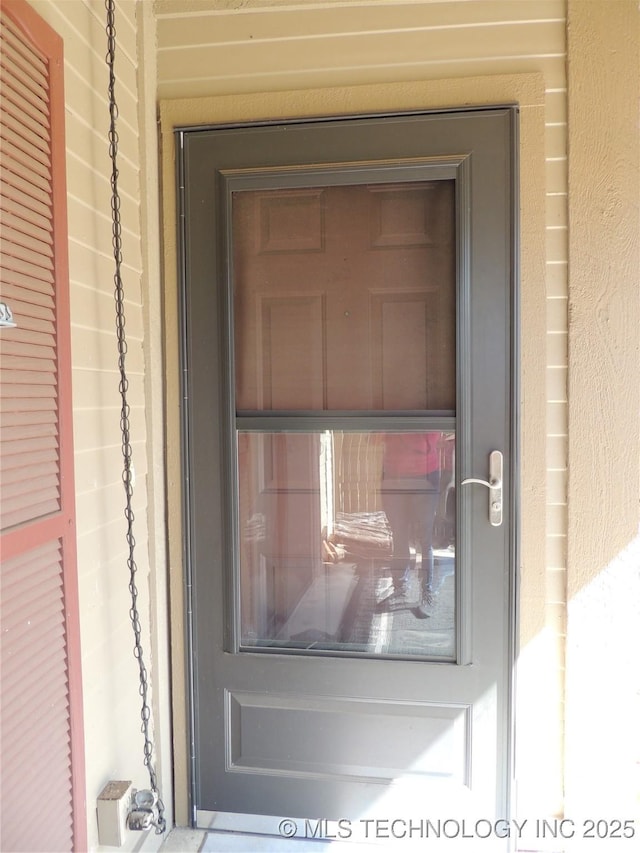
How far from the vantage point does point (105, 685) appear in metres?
1.57

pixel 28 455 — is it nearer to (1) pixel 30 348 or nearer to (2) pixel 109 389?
(1) pixel 30 348

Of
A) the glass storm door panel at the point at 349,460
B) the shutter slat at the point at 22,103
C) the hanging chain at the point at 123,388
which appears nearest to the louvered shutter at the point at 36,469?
the shutter slat at the point at 22,103

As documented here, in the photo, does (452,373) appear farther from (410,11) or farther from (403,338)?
(410,11)

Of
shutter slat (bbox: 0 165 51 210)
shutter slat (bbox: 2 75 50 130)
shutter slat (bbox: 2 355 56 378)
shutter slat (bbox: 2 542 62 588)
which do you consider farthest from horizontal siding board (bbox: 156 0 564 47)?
shutter slat (bbox: 2 542 62 588)

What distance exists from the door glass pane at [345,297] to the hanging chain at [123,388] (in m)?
0.39

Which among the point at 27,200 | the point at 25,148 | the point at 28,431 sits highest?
the point at 25,148

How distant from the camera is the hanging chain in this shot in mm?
1579

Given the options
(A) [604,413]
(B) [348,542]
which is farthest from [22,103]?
(A) [604,413]

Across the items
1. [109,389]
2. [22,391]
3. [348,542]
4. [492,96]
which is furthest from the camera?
[348,542]

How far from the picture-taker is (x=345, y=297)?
1.84 meters

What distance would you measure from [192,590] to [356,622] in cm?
57

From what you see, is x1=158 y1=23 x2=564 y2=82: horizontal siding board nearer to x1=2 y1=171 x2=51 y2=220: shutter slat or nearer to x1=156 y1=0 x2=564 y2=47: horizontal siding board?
x1=156 y1=0 x2=564 y2=47: horizontal siding board

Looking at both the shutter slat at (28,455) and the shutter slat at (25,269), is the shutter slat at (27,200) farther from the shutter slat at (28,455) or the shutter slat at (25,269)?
the shutter slat at (28,455)

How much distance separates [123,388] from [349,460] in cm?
74
